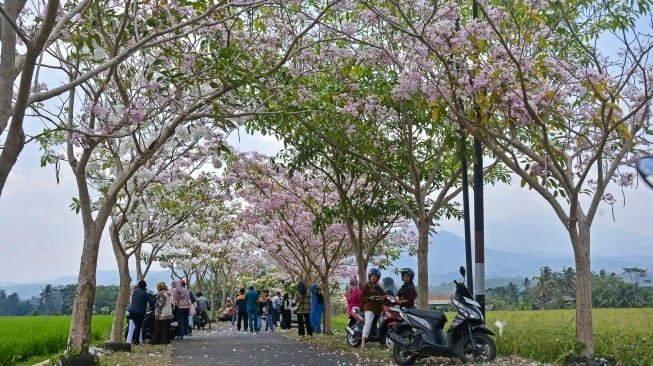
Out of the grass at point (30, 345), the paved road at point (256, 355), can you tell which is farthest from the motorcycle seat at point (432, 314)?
the grass at point (30, 345)

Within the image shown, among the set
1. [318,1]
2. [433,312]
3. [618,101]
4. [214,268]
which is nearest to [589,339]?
[433,312]

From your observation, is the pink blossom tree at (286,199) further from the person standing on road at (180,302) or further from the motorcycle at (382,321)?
the motorcycle at (382,321)

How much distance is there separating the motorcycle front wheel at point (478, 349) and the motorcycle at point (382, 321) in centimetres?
212

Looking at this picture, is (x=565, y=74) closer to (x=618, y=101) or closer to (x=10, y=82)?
(x=618, y=101)

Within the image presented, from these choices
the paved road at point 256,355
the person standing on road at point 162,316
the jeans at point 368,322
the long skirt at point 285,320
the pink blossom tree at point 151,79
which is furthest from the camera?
the long skirt at point 285,320

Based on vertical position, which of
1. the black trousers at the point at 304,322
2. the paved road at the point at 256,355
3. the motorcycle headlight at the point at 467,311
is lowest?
the paved road at the point at 256,355

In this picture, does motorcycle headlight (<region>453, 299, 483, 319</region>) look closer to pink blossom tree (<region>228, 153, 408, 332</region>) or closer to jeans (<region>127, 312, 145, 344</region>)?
pink blossom tree (<region>228, 153, 408, 332</region>)

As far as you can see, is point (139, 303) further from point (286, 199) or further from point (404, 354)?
point (404, 354)

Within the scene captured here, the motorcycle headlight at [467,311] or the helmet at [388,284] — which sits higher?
the helmet at [388,284]

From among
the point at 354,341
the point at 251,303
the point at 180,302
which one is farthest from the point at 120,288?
the point at 251,303

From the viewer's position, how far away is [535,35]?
9.73 meters

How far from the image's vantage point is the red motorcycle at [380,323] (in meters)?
12.1

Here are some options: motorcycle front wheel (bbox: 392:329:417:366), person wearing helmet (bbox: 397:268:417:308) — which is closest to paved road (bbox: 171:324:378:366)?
motorcycle front wheel (bbox: 392:329:417:366)

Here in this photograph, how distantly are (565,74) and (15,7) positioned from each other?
6.30 m
